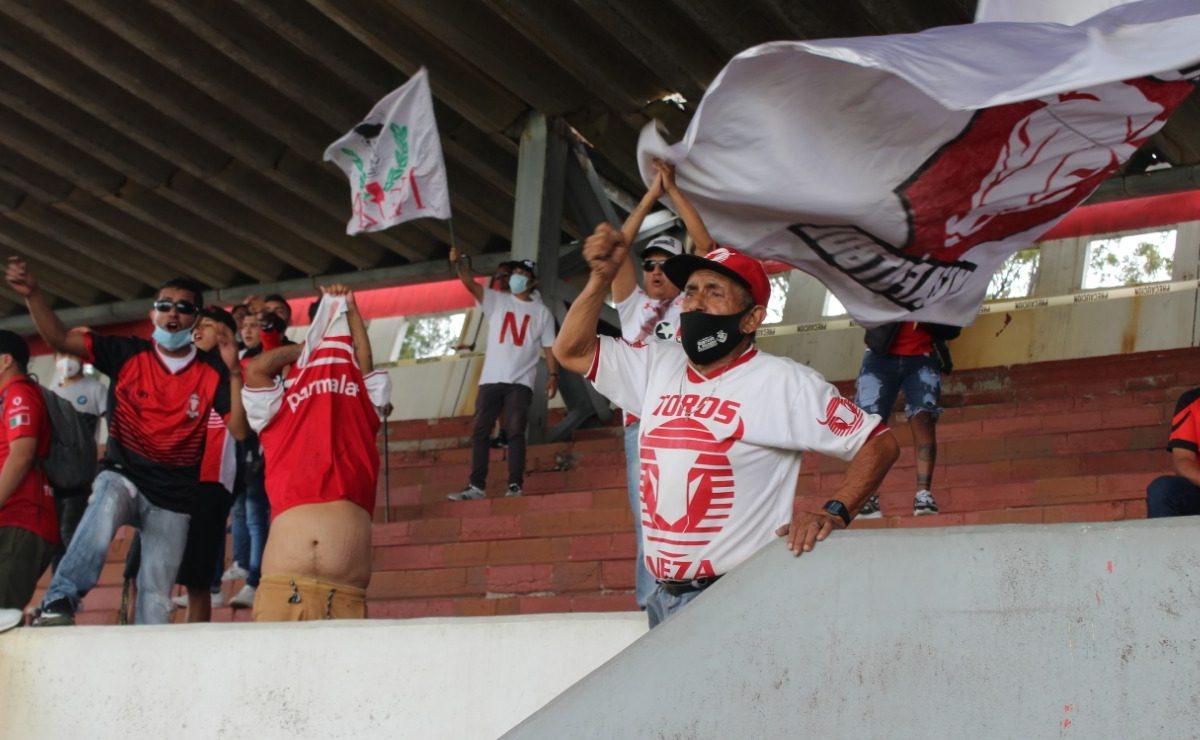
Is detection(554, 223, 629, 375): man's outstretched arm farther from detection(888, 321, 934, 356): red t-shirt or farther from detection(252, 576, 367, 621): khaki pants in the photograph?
detection(888, 321, 934, 356): red t-shirt

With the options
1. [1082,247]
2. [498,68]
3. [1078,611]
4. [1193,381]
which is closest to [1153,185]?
[1082,247]

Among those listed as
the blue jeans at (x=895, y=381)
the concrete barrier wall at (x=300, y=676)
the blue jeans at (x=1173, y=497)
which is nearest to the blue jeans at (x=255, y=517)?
the concrete barrier wall at (x=300, y=676)

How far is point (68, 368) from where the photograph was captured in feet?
34.7

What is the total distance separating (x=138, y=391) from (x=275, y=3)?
5.33 meters

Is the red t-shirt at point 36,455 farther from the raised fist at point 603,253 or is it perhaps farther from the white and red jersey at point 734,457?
the white and red jersey at point 734,457

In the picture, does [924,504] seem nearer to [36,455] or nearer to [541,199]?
[36,455]

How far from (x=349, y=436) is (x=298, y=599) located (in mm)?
702

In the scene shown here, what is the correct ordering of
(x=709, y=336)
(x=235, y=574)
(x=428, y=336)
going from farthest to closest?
(x=428, y=336), (x=235, y=574), (x=709, y=336)

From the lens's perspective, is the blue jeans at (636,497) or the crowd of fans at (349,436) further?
the blue jeans at (636,497)

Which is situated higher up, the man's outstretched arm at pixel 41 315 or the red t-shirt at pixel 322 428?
the man's outstretched arm at pixel 41 315

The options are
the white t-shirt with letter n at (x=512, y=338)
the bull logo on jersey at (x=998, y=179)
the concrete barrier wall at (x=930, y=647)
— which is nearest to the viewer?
the concrete barrier wall at (x=930, y=647)

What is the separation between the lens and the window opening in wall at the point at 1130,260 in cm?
1363

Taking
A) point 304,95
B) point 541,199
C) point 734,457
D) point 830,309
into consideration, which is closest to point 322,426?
point 734,457

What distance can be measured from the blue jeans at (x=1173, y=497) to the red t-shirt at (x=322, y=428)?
117 inches
